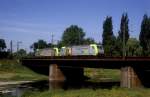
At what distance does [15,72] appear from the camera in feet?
429

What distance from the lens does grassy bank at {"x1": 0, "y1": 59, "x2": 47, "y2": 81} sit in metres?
115

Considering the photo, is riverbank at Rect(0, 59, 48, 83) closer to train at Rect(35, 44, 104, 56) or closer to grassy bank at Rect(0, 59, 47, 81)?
grassy bank at Rect(0, 59, 47, 81)

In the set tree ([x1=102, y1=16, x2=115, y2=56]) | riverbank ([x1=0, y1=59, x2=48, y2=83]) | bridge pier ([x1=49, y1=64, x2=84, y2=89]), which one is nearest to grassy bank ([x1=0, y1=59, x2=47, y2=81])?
riverbank ([x1=0, y1=59, x2=48, y2=83])

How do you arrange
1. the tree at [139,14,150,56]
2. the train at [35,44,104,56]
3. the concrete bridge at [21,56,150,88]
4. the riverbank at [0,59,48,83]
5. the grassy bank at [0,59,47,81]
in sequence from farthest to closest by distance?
the tree at [139,14,150,56] < the grassy bank at [0,59,47,81] < the riverbank at [0,59,48,83] < the train at [35,44,104,56] < the concrete bridge at [21,56,150,88]

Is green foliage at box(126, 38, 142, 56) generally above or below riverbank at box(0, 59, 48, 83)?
above

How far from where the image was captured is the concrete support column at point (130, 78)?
77688 mm

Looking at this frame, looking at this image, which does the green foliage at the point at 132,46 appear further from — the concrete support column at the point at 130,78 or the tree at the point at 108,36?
the concrete support column at the point at 130,78

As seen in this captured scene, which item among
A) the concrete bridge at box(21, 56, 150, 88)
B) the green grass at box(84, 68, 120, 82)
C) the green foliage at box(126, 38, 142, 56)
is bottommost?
the green grass at box(84, 68, 120, 82)

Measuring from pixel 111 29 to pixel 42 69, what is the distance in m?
39.1

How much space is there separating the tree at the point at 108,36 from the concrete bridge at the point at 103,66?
3734cm

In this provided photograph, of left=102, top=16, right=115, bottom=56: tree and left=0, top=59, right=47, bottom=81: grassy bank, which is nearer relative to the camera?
left=0, top=59, right=47, bottom=81: grassy bank

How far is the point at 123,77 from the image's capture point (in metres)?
79.1

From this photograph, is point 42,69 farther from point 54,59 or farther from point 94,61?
point 94,61

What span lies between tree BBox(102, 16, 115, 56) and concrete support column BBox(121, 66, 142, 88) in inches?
2922
